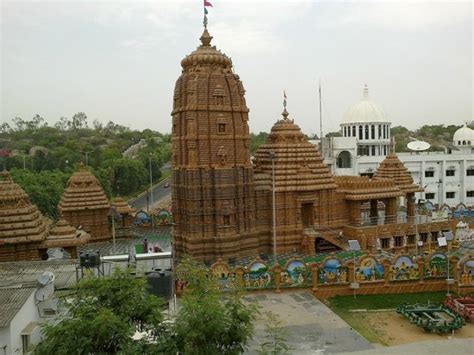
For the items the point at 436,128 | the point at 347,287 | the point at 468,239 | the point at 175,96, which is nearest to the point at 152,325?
the point at 347,287

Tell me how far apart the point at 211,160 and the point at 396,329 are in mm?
13024

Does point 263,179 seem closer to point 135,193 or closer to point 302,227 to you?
point 302,227

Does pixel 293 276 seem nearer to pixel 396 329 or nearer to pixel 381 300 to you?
pixel 381 300

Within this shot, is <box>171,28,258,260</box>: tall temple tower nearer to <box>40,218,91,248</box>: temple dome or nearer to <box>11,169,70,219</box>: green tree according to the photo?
<box>40,218,91,248</box>: temple dome

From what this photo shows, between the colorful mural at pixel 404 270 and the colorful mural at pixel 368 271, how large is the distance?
0.68 meters

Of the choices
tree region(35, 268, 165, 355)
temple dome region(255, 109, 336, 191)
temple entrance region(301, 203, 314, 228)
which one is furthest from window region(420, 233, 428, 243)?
tree region(35, 268, 165, 355)

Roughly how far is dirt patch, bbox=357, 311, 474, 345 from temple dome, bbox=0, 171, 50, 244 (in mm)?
16368

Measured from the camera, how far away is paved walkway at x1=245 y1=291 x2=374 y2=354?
1588 cm

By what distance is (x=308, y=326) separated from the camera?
17797 millimetres

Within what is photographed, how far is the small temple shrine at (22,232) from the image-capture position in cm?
2408

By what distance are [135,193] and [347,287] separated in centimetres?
5053

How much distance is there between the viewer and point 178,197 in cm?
2748

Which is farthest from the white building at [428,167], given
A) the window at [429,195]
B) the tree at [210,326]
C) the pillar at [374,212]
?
the tree at [210,326]

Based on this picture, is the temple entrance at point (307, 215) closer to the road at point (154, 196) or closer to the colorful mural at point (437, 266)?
the colorful mural at point (437, 266)
